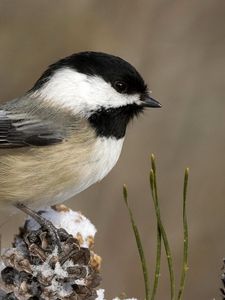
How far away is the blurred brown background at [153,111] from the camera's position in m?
2.89

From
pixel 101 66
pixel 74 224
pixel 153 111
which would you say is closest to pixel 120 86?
pixel 101 66

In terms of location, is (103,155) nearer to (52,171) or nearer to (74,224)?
(52,171)

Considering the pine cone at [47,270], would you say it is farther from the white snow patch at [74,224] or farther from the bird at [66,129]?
the bird at [66,129]

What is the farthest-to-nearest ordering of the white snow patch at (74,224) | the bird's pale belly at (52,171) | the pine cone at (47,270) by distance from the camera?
the bird's pale belly at (52,171) < the white snow patch at (74,224) < the pine cone at (47,270)

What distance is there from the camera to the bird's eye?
201 cm

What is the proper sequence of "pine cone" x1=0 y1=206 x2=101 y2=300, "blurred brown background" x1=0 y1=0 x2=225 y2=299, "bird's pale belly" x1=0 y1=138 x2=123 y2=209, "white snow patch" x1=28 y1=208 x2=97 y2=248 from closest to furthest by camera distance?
1. "pine cone" x1=0 y1=206 x2=101 y2=300
2. "white snow patch" x1=28 y1=208 x2=97 y2=248
3. "bird's pale belly" x1=0 y1=138 x2=123 y2=209
4. "blurred brown background" x1=0 y1=0 x2=225 y2=299

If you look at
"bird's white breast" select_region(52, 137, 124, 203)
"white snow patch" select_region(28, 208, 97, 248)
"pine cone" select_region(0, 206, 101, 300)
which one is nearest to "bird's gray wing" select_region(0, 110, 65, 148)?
"bird's white breast" select_region(52, 137, 124, 203)

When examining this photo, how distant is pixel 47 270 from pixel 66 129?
0.60 meters

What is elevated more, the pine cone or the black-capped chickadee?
the black-capped chickadee

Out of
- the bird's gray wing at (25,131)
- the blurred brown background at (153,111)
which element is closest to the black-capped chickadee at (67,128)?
the bird's gray wing at (25,131)

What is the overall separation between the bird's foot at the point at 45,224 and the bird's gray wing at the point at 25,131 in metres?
0.18

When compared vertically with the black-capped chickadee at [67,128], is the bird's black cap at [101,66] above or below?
above

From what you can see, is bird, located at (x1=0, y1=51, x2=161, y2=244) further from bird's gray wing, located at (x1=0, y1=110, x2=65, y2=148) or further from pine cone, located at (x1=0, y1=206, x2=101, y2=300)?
pine cone, located at (x1=0, y1=206, x2=101, y2=300)

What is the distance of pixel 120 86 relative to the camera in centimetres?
201
